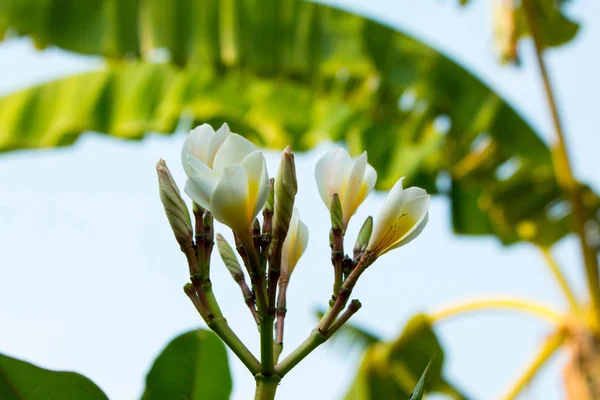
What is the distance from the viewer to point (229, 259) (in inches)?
17.5

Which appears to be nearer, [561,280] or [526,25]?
[526,25]

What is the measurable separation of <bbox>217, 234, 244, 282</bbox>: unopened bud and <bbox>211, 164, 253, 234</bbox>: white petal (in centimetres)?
5

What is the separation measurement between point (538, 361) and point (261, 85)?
152 cm

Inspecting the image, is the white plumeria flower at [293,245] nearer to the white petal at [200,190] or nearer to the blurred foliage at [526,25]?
the white petal at [200,190]

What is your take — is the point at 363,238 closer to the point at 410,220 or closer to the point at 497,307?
the point at 410,220

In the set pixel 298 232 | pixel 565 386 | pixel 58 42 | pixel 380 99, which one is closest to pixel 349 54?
pixel 380 99

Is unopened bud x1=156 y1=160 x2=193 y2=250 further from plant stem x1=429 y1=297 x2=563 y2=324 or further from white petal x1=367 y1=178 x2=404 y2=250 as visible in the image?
plant stem x1=429 y1=297 x2=563 y2=324

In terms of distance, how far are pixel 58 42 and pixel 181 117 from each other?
0.51m

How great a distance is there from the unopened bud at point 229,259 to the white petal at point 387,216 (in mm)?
83

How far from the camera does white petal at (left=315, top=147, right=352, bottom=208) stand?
45 cm

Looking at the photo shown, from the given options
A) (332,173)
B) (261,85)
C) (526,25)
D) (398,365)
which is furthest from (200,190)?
(526,25)

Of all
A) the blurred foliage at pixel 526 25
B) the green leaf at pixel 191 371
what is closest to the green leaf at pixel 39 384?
the green leaf at pixel 191 371

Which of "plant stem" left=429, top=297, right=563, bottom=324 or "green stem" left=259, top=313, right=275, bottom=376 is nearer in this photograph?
"green stem" left=259, top=313, right=275, bottom=376

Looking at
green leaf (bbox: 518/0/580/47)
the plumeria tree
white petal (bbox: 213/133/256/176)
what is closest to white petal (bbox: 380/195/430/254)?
white petal (bbox: 213/133/256/176)
